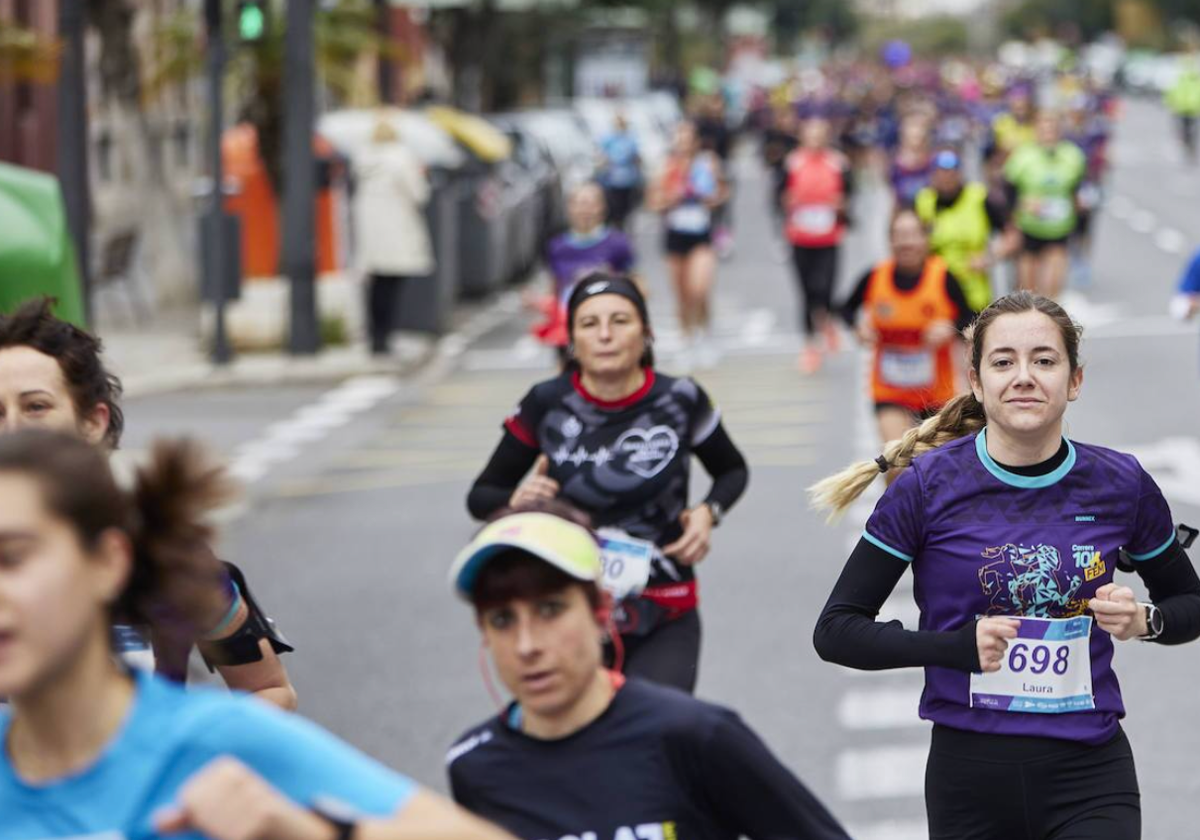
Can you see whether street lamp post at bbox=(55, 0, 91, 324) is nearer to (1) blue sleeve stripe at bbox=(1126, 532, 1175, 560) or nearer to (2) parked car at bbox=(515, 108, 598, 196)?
(1) blue sleeve stripe at bbox=(1126, 532, 1175, 560)

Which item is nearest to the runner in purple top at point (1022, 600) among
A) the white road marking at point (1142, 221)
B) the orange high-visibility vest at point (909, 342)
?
the orange high-visibility vest at point (909, 342)

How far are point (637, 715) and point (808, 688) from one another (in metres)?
5.82

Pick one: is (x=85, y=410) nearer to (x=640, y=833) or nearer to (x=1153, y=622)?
(x=640, y=833)

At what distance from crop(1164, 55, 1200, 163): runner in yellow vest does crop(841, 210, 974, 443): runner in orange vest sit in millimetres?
39960

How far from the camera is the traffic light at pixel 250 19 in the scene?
1961cm

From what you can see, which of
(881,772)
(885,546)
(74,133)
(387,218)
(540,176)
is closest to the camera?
(885,546)

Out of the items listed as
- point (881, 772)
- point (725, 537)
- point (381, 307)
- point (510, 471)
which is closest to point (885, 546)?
point (510, 471)

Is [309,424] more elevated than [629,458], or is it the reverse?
[629,458]

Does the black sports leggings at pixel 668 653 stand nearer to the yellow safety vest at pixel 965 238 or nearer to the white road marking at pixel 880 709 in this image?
the white road marking at pixel 880 709

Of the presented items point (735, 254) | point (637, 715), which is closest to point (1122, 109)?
point (735, 254)

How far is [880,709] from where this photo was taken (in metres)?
9.18

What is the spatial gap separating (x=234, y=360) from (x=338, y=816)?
17937 millimetres

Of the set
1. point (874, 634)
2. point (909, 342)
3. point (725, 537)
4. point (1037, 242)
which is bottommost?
point (725, 537)

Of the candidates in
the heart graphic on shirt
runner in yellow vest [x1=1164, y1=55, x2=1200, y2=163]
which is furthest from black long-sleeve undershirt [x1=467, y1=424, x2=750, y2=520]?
runner in yellow vest [x1=1164, y1=55, x2=1200, y2=163]
